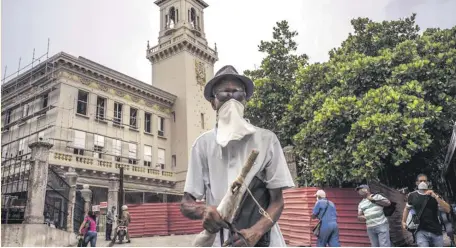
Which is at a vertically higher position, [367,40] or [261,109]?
[367,40]

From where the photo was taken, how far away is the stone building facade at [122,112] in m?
19.2

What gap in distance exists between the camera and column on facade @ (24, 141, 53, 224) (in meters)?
7.44

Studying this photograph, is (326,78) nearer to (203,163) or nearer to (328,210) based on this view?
(328,210)

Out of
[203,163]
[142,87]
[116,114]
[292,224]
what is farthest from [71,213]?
[142,87]

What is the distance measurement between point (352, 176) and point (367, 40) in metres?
5.65

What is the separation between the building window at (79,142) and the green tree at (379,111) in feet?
45.3

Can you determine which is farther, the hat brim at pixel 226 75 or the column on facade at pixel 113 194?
the column on facade at pixel 113 194

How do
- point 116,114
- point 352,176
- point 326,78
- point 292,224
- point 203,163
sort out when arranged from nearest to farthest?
point 203,163 → point 352,176 → point 292,224 → point 326,78 → point 116,114

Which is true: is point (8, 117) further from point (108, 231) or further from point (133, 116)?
point (108, 231)

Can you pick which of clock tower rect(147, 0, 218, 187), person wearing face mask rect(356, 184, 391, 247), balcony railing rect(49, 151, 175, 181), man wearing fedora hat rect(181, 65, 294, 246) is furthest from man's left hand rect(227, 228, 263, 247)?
clock tower rect(147, 0, 218, 187)

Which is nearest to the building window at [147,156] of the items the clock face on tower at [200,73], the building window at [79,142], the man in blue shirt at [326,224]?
the building window at [79,142]

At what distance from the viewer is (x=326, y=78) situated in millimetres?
10383

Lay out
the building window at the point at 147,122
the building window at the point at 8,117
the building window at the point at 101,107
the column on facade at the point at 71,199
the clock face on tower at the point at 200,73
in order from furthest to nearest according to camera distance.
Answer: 1. the clock face on tower at the point at 200,73
2. the building window at the point at 147,122
3. the building window at the point at 101,107
4. the building window at the point at 8,117
5. the column on facade at the point at 71,199

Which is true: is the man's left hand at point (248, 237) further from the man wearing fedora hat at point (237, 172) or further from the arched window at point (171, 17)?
the arched window at point (171, 17)
